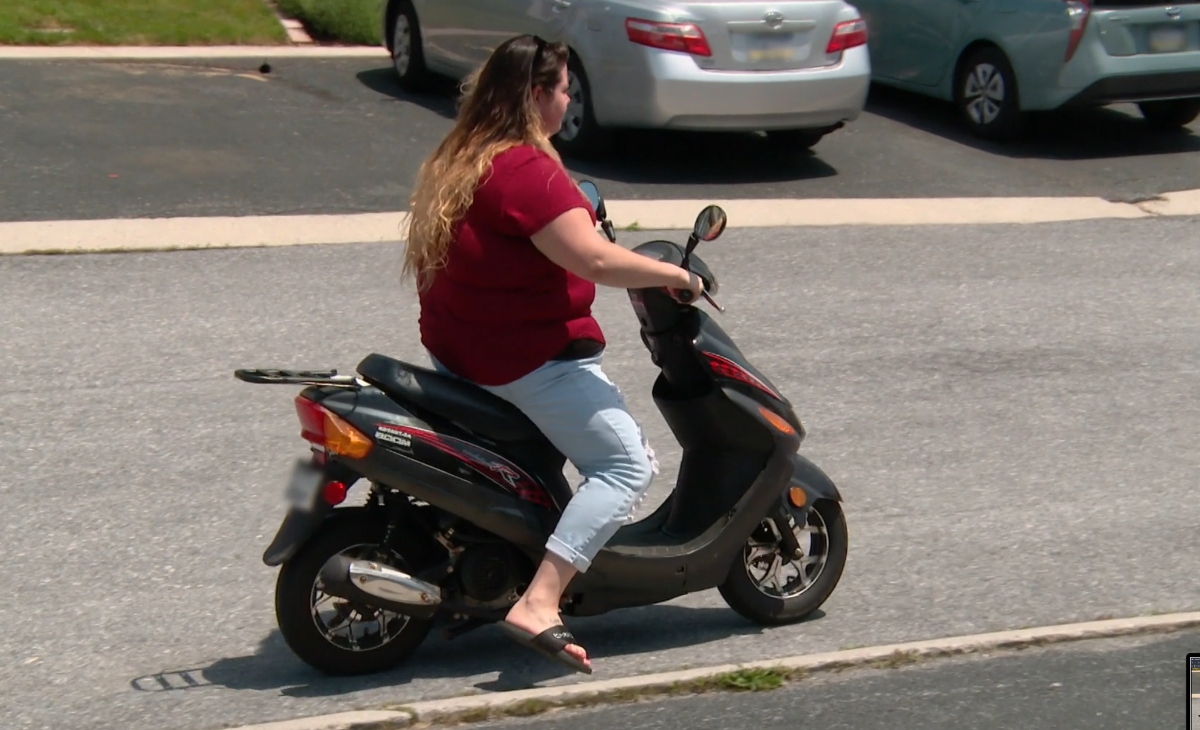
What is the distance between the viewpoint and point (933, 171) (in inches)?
460

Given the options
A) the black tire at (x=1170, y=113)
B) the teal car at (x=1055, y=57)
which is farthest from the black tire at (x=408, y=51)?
the black tire at (x=1170, y=113)

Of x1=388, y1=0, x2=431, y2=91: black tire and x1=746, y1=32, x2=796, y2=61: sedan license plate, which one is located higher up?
x1=746, y1=32, x2=796, y2=61: sedan license plate

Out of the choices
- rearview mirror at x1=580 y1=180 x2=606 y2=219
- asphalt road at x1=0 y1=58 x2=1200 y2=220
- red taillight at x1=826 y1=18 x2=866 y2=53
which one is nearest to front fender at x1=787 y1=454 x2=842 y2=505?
rearview mirror at x1=580 y1=180 x2=606 y2=219

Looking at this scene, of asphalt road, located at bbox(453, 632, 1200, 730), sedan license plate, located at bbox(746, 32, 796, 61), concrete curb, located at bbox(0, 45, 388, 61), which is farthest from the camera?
concrete curb, located at bbox(0, 45, 388, 61)

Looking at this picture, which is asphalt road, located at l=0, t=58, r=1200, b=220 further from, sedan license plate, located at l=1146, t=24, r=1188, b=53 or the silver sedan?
sedan license plate, located at l=1146, t=24, r=1188, b=53

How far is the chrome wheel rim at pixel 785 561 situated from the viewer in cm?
504

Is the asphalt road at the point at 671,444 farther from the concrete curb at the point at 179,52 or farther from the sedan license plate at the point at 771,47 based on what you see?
the concrete curb at the point at 179,52

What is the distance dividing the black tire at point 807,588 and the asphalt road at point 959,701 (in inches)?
15.5

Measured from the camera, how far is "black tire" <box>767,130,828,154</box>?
39.5 ft

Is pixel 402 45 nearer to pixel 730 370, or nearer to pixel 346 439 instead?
pixel 730 370

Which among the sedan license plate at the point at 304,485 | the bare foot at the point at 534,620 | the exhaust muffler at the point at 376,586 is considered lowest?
the bare foot at the point at 534,620

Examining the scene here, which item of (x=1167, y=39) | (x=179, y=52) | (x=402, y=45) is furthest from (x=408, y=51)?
(x=1167, y=39)

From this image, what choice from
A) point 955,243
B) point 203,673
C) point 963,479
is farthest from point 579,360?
point 955,243

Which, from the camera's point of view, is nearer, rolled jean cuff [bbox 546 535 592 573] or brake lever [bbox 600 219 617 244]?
rolled jean cuff [bbox 546 535 592 573]
